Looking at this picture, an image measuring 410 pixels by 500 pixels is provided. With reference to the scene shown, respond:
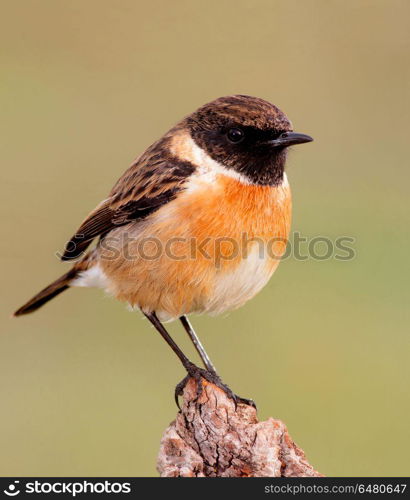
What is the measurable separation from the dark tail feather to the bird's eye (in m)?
1.67

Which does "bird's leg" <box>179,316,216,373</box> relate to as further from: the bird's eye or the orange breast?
the bird's eye

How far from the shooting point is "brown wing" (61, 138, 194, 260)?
6.45 m

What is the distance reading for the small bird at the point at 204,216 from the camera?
20.2 feet

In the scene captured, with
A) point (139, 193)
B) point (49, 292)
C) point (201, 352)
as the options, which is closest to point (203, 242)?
point (139, 193)

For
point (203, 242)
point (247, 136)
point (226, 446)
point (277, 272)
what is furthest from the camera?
point (277, 272)

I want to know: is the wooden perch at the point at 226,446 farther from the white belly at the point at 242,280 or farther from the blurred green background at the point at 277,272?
the blurred green background at the point at 277,272

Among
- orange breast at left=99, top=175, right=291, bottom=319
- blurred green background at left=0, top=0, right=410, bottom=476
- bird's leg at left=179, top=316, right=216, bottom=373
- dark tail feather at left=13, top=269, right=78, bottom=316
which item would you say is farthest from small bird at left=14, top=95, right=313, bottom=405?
blurred green background at left=0, top=0, right=410, bottom=476

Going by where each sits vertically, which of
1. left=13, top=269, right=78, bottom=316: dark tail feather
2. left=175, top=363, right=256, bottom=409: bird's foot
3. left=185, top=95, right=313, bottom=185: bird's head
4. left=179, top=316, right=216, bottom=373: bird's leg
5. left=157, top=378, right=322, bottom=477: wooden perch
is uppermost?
left=185, top=95, right=313, bottom=185: bird's head

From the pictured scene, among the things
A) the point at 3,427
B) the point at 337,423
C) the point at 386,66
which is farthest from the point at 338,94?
the point at 3,427

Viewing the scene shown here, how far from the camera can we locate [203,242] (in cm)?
611

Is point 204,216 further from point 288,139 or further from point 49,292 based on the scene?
point 49,292

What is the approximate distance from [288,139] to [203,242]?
0.85 metres

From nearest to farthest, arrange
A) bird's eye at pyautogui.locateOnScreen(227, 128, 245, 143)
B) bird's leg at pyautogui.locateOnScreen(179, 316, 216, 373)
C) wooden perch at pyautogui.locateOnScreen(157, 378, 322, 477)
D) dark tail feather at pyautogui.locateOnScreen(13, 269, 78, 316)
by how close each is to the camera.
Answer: wooden perch at pyautogui.locateOnScreen(157, 378, 322, 477) < bird's eye at pyautogui.locateOnScreen(227, 128, 245, 143) < bird's leg at pyautogui.locateOnScreen(179, 316, 216, 373) < dark tail feather at pyautogui.locateOnScreen(13, 269, 78, 316)

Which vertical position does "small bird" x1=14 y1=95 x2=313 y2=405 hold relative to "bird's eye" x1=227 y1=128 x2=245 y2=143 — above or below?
below
